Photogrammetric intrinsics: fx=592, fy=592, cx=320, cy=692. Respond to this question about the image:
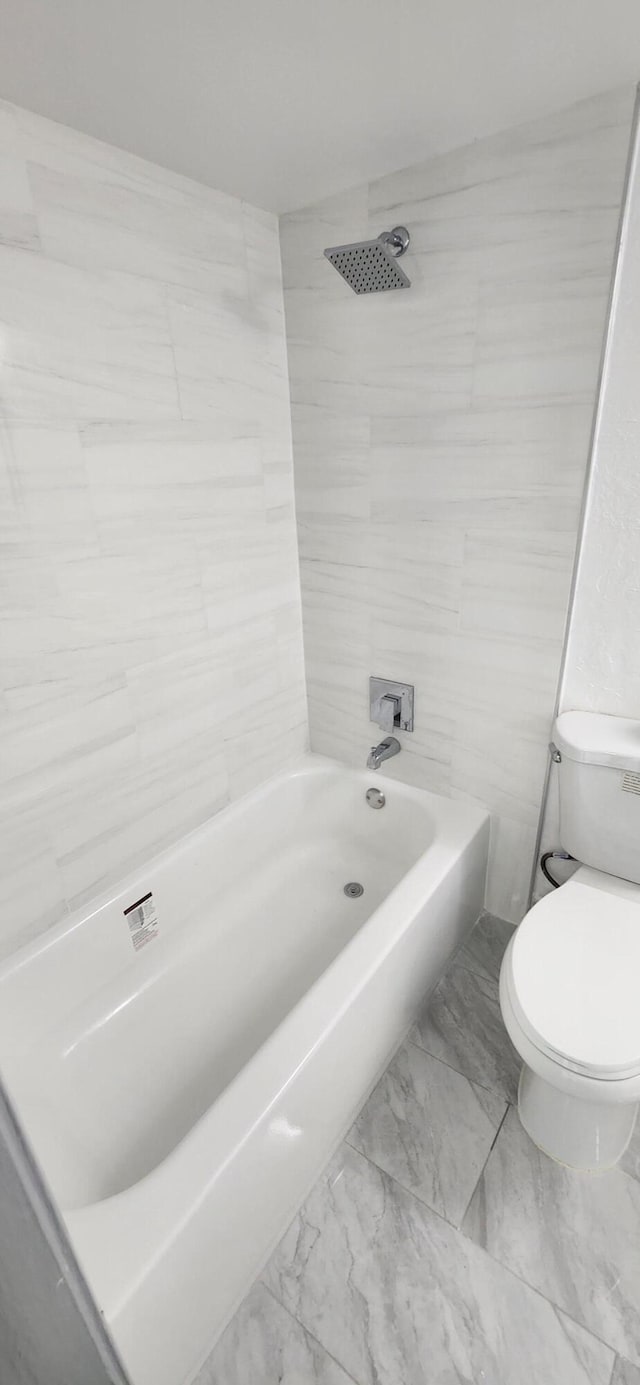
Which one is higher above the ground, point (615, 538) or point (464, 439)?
point (464, 439)

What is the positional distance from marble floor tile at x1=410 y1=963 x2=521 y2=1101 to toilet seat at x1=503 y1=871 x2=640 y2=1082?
0.39 meters

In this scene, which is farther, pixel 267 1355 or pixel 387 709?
pixel 387 709

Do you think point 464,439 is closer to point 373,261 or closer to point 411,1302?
point 373,261

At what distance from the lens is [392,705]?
185 centimetres

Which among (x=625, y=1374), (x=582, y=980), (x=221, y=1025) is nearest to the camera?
(x=625, y=1374)

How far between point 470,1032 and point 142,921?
0.92 metres

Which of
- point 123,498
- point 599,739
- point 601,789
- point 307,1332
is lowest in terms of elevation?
point 307,1332

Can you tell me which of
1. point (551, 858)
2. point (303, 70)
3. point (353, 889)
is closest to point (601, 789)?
point (551, 858)

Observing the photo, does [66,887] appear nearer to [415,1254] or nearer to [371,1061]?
[371,1061]

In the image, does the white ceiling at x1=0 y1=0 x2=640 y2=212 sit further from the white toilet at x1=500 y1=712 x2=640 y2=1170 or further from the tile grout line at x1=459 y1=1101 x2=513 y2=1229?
the tile grout line at x1=459 y1=1101 x2=513 y2=1229

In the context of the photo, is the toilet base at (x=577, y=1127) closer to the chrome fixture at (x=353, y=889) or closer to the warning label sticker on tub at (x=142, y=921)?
the chrome fixture at (x=353, y=889)

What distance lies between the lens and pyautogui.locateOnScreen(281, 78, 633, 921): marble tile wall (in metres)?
1.26

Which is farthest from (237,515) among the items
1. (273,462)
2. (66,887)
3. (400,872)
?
(400,872)

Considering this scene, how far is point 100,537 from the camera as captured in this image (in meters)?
1.36
